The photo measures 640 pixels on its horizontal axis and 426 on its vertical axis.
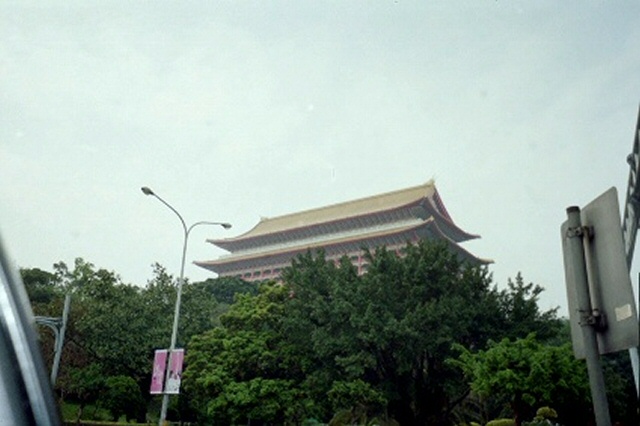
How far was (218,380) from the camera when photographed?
70.7ft

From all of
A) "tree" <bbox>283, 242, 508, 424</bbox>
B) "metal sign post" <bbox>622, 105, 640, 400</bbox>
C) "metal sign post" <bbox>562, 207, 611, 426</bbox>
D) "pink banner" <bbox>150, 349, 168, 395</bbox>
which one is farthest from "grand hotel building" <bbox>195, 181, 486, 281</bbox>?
"metal sign post" <bbox>562, 207, 611, 426</bbox>

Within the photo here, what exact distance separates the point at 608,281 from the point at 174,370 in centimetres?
1545

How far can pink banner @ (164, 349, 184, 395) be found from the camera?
15523mm

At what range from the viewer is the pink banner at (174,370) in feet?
50.9

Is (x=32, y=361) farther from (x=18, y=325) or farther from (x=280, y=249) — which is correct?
(x=280, y=249)

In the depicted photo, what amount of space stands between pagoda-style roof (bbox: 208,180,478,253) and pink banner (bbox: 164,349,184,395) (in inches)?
1388

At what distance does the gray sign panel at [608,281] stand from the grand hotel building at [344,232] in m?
45.6

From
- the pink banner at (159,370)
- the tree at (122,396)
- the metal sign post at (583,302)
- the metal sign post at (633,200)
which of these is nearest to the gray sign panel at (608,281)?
the metal sign post at (583,302)

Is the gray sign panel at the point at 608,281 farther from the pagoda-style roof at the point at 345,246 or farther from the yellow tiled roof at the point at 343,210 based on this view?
the yellow tiled roof at the point at 343,210

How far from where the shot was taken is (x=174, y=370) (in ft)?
51.5

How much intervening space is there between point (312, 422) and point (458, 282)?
9.44 meters

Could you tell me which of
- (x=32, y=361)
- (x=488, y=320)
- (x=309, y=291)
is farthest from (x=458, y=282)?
(x=32, y=361)

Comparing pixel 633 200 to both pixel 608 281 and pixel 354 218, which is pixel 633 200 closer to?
pixel 608 281

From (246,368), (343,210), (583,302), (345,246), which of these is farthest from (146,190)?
(343,210)
